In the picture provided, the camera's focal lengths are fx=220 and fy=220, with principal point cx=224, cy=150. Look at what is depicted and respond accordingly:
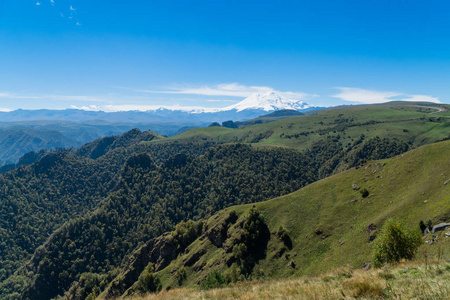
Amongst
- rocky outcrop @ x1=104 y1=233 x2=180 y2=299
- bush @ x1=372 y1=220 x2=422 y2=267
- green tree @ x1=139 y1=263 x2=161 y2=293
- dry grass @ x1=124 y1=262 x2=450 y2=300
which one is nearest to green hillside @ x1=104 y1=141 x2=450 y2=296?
green tree @ x1=139 y1=263 x2=161 y2=293

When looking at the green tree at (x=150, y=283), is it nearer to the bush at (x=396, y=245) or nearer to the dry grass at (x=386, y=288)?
the dry grass at (x=386, y=288)

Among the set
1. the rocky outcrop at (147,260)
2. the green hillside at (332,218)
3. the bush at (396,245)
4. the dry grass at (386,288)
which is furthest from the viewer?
the rocky outcrop at (147,260)

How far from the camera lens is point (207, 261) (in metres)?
96.1

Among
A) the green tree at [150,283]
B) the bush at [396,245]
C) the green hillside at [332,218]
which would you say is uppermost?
the bush at [396,245]

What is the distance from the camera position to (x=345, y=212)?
8094 centimetres

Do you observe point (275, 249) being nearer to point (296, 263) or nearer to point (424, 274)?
point (296, 263)

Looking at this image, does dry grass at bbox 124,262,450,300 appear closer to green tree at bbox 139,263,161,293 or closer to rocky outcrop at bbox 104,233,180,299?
green tree at bbox 139,263,161,293

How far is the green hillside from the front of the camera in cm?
6250

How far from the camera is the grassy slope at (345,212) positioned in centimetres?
6162

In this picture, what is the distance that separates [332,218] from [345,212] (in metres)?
5.13

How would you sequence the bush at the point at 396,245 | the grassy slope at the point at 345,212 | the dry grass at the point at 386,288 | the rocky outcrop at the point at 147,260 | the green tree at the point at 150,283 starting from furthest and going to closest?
the rocky outcrop at the point at 147,260 → the green tree at the point at 150,283 → the grassy slope at the point at 345,212 → the bush at the point at 396,245 → the dry grass at the point at 386,288

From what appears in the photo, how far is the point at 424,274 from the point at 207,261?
8863 centimetres

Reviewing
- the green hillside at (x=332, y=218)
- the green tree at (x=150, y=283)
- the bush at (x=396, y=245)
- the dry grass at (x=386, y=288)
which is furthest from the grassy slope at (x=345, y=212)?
the dry grass at (x=386, y=288)

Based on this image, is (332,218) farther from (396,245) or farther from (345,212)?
(396,245)
